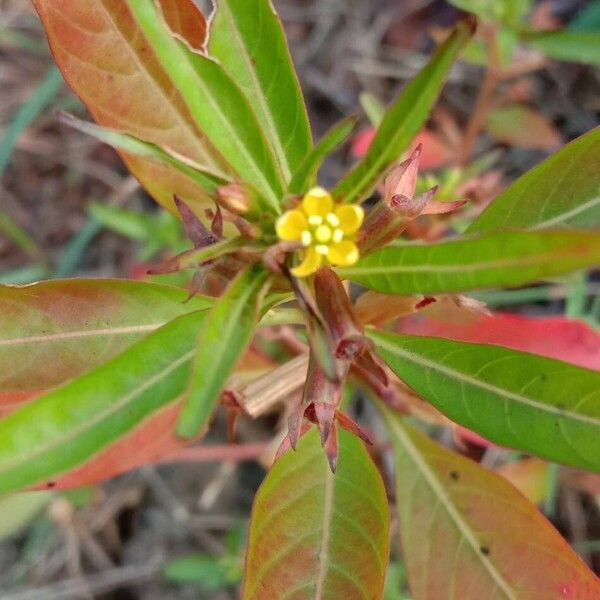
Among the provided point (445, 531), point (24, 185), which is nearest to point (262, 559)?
point (445, 531)

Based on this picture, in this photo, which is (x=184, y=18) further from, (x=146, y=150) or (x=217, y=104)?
(x=146, y=150)

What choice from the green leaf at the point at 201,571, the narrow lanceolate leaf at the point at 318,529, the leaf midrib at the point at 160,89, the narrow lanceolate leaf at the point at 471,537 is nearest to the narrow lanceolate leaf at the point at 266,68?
the leaf midrib at the point at 160,89

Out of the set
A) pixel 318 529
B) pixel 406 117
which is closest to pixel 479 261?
pixel 406 117

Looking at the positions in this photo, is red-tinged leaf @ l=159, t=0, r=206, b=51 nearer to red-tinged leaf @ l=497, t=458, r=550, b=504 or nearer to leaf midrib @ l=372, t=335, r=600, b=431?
leaf midrib @ l=372, t=335, r=600, b=431

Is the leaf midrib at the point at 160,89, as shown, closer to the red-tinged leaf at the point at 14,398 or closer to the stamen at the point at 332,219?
the stamen at the point at 332,219

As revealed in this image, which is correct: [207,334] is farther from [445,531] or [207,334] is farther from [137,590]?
[137,590]
